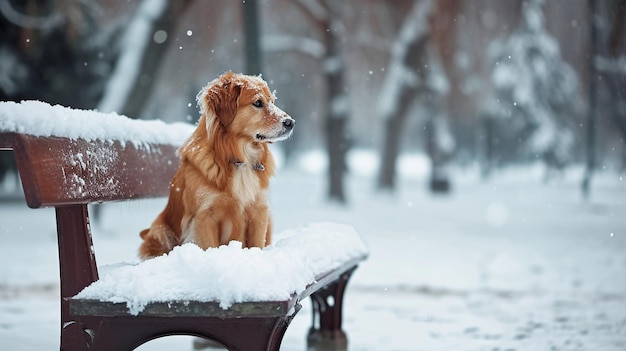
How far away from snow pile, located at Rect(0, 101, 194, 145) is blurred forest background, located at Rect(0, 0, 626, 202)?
7.25 m

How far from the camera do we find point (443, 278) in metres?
8.49

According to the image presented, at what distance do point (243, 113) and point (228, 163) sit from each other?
0.24m

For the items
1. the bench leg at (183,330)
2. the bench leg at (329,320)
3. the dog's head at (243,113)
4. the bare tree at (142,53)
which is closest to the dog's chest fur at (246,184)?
the dog's head at (243,113)

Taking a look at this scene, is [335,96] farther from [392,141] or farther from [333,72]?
[392,141]

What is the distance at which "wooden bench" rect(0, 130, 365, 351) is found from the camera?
2.78 meters

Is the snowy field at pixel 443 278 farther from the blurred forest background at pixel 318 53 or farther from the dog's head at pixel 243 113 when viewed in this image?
the blurred forest background at pixel 318 53

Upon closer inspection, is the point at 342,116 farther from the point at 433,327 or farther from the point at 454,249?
the point at 433,327

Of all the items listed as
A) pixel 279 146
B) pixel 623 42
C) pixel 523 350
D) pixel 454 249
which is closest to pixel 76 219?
pixel 523 350

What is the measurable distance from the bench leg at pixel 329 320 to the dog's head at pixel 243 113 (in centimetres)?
169

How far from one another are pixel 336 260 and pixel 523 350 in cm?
169

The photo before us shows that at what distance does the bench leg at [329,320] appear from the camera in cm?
506

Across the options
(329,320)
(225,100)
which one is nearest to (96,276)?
(225,100)

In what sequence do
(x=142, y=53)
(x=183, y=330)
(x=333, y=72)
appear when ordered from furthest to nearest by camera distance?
(x=333, y=72), (x=142, y=53), (x=183, y=330)

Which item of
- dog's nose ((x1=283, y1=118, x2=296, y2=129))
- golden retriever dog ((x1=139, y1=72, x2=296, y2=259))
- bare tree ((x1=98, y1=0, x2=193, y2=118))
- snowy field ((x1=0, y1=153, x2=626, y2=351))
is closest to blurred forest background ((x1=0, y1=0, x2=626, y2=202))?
bare tree ((x1=98, y1=0, x2=193, y2=118))
